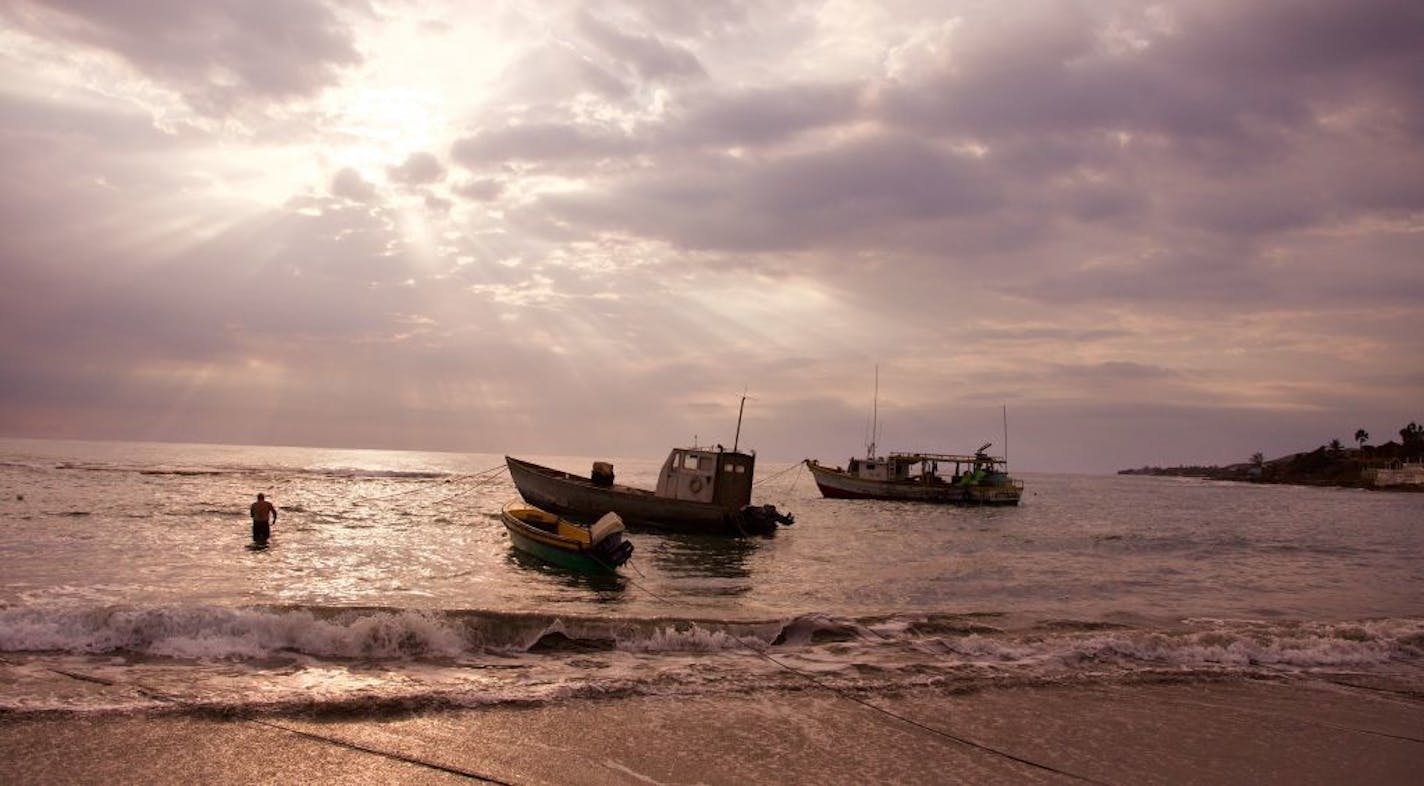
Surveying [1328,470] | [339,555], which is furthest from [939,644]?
[1328,470]

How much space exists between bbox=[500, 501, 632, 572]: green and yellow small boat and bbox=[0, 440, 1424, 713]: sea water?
20.1 inches

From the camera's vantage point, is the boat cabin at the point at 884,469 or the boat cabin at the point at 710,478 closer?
the boat cabin at the point at 710,478

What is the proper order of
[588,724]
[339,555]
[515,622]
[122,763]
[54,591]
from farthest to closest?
[339,555] < [54,591] < [515,622] < [588,724] < [122,763]

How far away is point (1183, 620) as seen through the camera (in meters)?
17.0

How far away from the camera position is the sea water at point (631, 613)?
32.9 ft


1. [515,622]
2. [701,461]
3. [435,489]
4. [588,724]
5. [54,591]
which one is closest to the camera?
[588,724]

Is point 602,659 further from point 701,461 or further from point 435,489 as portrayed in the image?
point 435,489

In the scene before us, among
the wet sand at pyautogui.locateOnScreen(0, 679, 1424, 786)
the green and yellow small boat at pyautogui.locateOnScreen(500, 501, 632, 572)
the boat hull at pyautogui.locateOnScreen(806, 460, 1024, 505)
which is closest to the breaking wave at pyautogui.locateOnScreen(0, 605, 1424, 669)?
the wet sand at pyautogui.locateOnScreen(0, 679, 1424, 786)

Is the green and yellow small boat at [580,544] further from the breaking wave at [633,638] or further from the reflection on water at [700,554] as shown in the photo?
the breaking wave at [633,638]

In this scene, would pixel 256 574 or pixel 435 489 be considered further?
pixel 435 489

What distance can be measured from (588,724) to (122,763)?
3958 millimetres

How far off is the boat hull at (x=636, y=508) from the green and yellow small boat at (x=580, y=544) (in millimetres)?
11158

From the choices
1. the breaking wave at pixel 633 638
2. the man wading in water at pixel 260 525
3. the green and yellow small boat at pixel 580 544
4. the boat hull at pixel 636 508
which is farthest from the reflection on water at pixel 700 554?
the man wading in water at pixel 260 525

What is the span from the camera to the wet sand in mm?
6875
